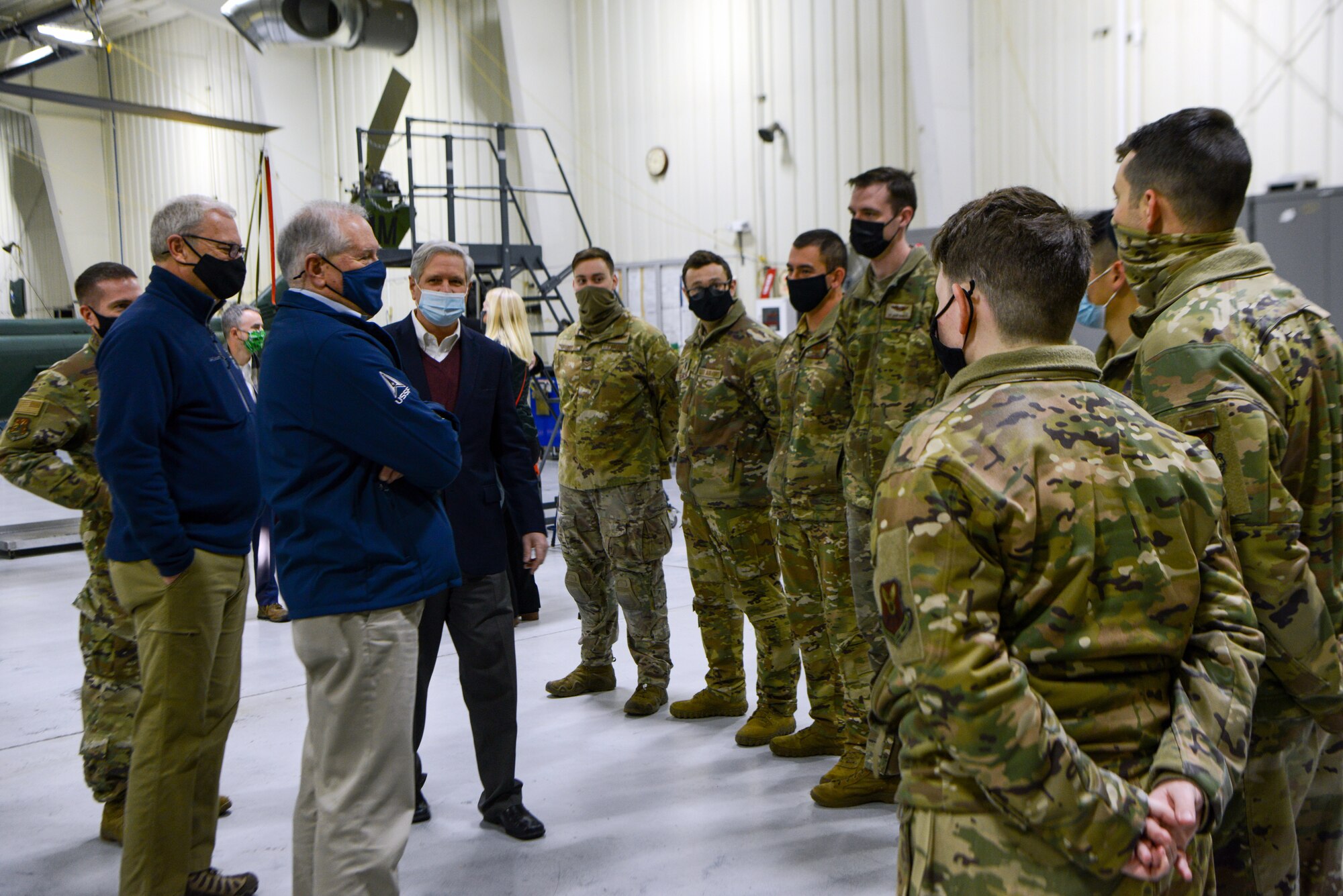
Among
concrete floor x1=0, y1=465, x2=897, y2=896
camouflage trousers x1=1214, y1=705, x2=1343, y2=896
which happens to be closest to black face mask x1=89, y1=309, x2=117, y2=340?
concrete floor x1=0, y1=465, x2=897, y2=896

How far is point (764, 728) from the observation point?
3840 millimetres

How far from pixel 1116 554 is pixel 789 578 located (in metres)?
2.46

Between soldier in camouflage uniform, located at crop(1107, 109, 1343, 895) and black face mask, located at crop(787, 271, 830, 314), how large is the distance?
1.70 meters

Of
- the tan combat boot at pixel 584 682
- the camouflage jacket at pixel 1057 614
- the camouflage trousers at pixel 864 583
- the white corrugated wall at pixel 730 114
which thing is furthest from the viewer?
the white corrugated wall at pixel 730 114

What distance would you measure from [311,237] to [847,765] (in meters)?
2.31

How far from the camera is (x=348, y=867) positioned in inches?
87.4

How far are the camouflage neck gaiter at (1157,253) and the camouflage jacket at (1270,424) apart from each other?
0.7 inches

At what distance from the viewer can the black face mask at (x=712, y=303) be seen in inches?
160

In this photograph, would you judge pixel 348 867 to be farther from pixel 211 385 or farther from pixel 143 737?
pixel 211 385

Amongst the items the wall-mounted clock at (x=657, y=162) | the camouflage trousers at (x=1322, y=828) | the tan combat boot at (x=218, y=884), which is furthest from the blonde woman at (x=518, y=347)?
the wall-mounted clock at (x=657, y=162)

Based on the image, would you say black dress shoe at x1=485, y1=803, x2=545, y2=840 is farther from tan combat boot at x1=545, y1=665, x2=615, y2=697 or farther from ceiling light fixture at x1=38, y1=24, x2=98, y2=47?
ceiling light fixture at x1=38, y1=24, x2=98, y2=47

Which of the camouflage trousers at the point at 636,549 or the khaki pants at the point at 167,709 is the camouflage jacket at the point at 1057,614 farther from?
the camouflage trousers at the point at 636,549

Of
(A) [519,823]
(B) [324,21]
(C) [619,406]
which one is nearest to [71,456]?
(A) [519,823]

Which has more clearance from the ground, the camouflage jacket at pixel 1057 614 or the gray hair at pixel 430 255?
the gray hair at pixel 430 255
